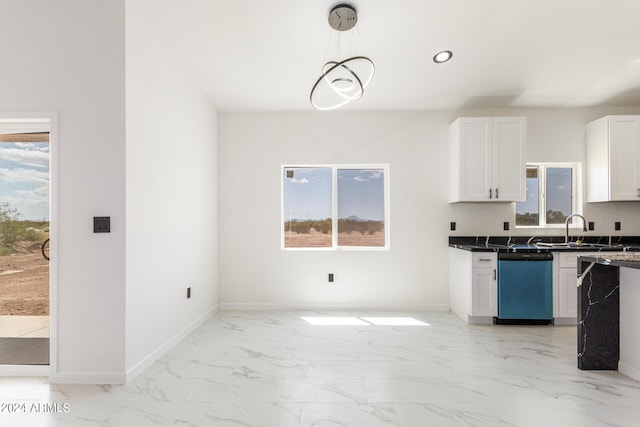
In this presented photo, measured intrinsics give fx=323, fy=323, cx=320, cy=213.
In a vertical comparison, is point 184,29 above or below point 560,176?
above

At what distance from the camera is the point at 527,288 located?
3.63 meters

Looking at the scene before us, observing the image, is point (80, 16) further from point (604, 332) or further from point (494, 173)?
point (604, 332)

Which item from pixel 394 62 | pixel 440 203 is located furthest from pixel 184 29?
pixel 440 203

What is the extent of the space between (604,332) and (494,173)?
6.48 feet

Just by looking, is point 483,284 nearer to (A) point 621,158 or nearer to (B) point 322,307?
(B) point 322,307

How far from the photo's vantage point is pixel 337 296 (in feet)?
14.1

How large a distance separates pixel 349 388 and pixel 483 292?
2.20 m

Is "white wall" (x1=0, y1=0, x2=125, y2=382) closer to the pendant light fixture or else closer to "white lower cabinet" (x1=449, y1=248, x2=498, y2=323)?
the pendant light fixture

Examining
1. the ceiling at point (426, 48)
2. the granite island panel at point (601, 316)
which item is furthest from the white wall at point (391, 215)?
the granite island panel at point (601, 316)

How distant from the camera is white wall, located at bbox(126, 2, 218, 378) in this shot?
2.41 m

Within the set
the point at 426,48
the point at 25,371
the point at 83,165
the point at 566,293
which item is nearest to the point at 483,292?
the point at 566,293

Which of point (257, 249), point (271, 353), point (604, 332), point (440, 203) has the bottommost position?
point (271, 353)

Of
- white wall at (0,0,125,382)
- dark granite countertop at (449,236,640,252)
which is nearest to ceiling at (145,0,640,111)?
white wall at (0,0,125,382)

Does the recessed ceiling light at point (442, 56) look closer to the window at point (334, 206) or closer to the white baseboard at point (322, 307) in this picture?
the window at point (334, 206)
